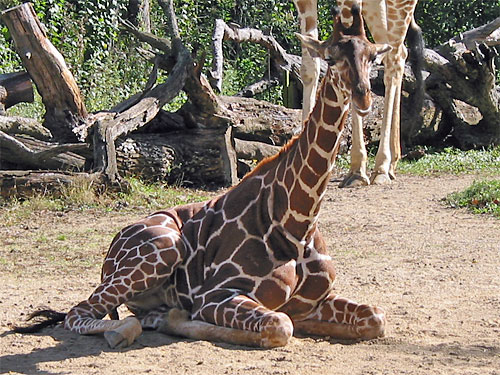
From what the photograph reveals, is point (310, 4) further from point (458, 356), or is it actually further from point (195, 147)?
point (458, 356)

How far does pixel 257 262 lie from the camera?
4809 mm

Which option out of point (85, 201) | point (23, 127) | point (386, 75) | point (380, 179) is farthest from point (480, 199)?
point (23, 127)

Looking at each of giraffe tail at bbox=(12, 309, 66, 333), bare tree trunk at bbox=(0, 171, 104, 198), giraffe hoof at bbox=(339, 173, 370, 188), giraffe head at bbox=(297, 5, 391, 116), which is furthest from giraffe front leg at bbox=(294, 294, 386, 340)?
giraffe hoof at bbox=(339, 173, 370, 188)

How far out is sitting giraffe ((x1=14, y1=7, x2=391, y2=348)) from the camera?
182 inches

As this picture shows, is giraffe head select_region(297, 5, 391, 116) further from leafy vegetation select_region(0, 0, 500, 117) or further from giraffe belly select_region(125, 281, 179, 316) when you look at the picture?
leafy vegetation select_region(0, 0, 500, 117)

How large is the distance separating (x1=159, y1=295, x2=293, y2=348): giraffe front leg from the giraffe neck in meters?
0.51

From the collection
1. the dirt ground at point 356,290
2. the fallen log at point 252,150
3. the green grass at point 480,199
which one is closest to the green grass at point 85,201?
the dirt ground at point 356,290

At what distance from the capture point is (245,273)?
480 cm

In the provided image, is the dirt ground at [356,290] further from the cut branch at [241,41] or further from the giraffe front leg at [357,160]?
the cut branch at [241,41]

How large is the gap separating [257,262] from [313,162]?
648 millimetres

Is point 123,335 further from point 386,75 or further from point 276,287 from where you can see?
point 386,75

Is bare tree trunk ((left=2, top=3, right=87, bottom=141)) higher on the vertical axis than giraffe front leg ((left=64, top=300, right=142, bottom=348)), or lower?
higher

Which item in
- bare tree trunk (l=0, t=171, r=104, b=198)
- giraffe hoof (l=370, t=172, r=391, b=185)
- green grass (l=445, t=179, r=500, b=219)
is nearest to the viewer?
green grass (l=445, t=179, r=500, b=219)

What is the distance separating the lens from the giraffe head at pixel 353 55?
14.3 ft
